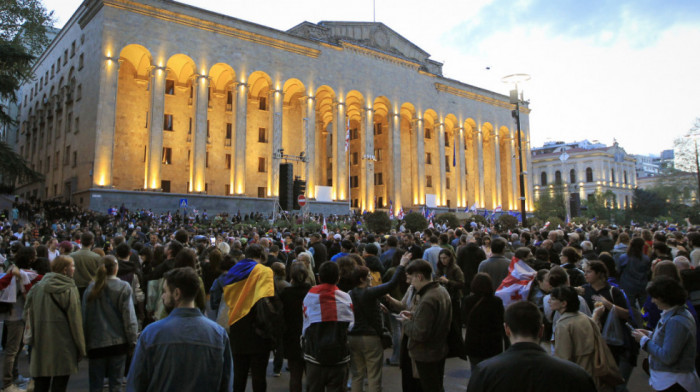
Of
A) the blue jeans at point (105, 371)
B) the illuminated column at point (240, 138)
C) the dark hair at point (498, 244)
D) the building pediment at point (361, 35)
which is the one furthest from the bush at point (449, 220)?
the blue jeans at point (105, 371)

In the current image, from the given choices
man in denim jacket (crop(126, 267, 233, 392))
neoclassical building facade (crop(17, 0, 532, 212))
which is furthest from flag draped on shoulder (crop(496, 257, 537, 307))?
neoclassical building facade (crop(17, 0, 532, 212))

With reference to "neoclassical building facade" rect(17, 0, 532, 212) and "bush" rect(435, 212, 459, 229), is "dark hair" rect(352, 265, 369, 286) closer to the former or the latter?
"neoclassical building facade" rect(17, 0, 532, 212)

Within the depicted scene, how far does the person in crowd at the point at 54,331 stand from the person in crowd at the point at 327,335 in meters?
2.54

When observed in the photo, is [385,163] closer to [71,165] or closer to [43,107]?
[71,165]

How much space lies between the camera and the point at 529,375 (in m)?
2.52

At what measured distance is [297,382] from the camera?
18.4ft

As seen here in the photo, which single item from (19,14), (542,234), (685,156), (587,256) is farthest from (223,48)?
(685,156)

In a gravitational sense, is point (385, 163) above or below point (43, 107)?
below

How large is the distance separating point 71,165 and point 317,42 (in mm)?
22598

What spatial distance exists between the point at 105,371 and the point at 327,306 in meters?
2.94

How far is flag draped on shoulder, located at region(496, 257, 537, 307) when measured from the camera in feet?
20.9

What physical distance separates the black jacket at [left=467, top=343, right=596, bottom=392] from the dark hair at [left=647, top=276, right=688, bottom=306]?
89.9 inches

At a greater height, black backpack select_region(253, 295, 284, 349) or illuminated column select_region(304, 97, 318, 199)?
illuminated column select_region(304, 97, 318, 199)

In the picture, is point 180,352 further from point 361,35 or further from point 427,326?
point 361,35
